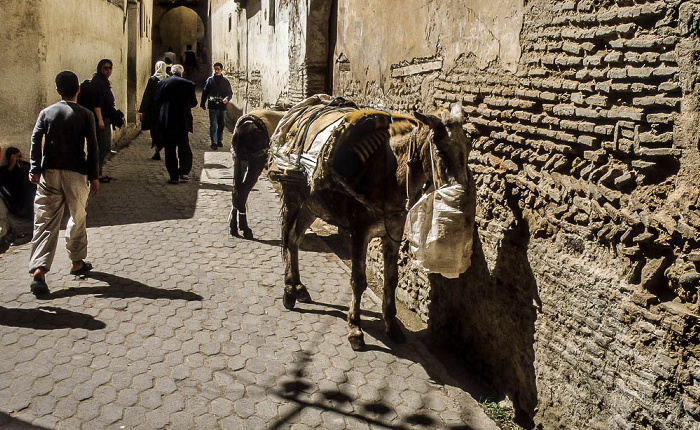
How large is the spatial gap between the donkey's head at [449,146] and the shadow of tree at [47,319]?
319 cm

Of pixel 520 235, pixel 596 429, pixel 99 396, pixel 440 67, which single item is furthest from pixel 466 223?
pixel 99 396

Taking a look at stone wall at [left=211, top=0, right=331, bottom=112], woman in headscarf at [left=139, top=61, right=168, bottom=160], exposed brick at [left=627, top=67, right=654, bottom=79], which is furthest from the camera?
woman in headscarf at [left=139, top=61, right=168, bottom=160]

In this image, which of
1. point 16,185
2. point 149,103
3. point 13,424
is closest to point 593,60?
point 13,424

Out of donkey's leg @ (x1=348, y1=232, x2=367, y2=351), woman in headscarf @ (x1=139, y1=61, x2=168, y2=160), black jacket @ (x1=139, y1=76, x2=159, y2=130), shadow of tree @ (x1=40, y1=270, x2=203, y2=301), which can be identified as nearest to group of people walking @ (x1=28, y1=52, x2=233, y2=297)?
shadow of tree @ (x1=40, y1=270, x2=203, y2=301)

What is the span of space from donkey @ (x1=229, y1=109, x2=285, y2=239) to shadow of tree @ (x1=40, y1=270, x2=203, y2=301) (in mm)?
2158

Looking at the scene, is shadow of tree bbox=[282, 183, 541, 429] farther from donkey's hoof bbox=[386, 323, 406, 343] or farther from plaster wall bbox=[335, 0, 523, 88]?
plaster wall bbox=[335, 0, 523, 88]

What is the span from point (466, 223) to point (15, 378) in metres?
3.30

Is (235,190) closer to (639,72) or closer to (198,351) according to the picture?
(198,351)

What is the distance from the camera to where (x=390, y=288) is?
18.2ft

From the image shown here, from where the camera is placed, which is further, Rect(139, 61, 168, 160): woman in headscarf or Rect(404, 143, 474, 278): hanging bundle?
Rect(139, 61, 168, 160): woman in headscarf

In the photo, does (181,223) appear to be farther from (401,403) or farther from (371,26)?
(401,403)

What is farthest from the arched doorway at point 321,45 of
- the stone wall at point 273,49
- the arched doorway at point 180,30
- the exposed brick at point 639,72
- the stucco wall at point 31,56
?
the arched doorway at point 180,30

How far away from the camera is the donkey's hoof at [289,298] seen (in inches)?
242

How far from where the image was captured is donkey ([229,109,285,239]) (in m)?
7.97
